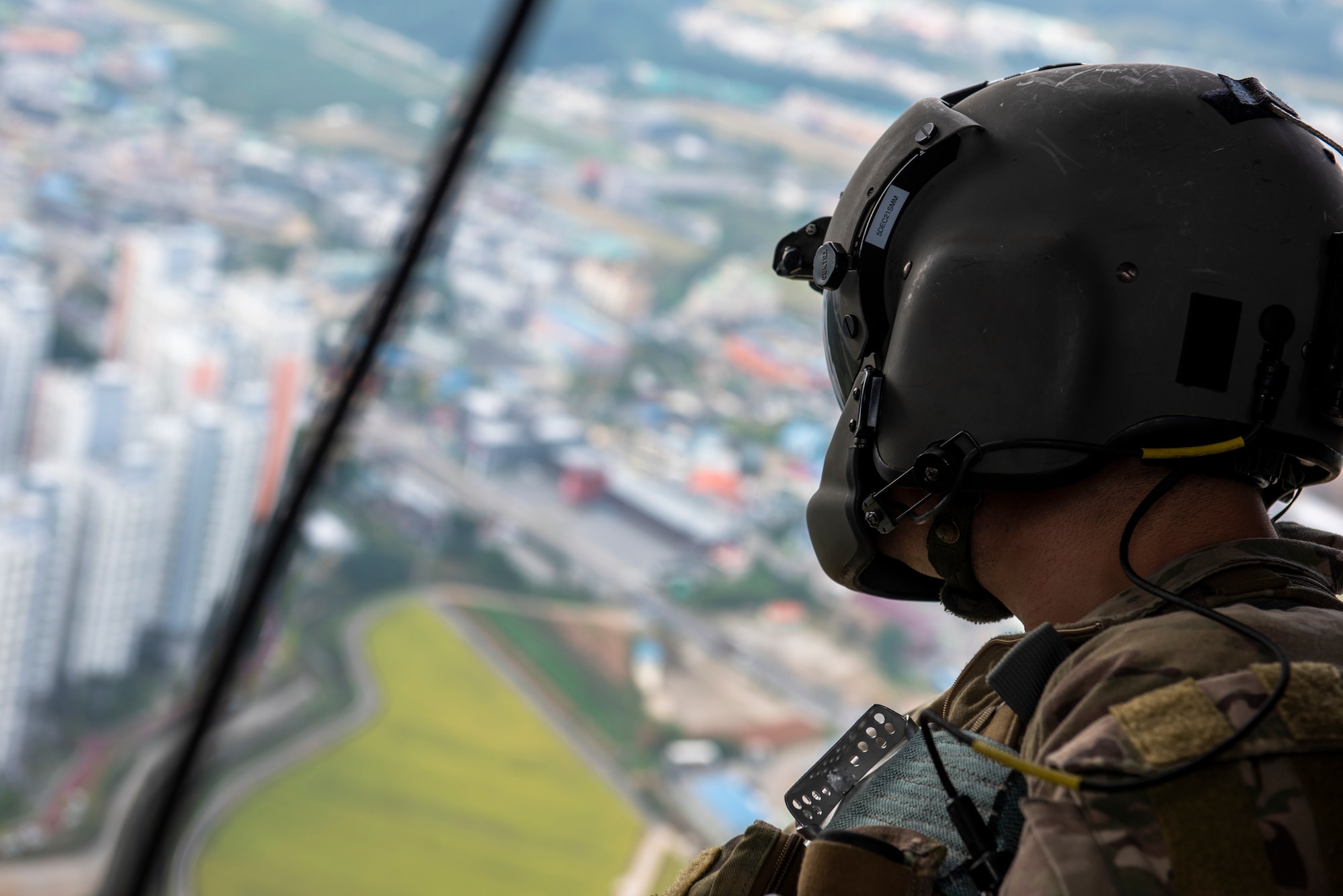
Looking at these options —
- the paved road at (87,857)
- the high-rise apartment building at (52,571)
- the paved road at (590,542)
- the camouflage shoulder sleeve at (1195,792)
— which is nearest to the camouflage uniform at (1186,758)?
the camouflage shoulder sleeve at (1195,792)

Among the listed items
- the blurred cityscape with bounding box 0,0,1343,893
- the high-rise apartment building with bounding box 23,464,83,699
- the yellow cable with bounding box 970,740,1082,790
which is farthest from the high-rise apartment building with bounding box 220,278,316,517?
the yellow cable with bounding box 970,740,1082,790

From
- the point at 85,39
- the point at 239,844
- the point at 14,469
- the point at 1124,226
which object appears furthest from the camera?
the point at 85,39

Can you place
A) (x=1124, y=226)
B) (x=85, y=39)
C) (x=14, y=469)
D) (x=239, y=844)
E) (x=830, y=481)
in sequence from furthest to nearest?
1. (x=85, y=39)
2. (x=14, y=469)
3. (x=239, y=844)
4. (x=830, y=481)
5. (x=1124, y=226)

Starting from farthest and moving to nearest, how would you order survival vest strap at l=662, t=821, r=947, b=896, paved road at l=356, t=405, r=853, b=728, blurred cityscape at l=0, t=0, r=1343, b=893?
paved road at l=356, t=405, r=853, b=728 → blurred cityscape at l=0, t=0, r=1343, b=893 → survival vest strap at l=662, t=821, r=947, b=896

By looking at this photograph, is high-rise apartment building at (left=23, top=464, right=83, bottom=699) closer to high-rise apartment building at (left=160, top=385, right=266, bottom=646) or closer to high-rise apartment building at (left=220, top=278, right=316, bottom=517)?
high-rise apartment building at (left=160, top=385, right=266, bottom=646)

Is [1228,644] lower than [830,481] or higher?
higher

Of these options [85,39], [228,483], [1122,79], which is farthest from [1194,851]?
[85,39]

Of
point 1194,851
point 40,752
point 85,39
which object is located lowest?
point 40,752

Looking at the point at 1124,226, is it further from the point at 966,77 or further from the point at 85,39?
the point at 85,39
